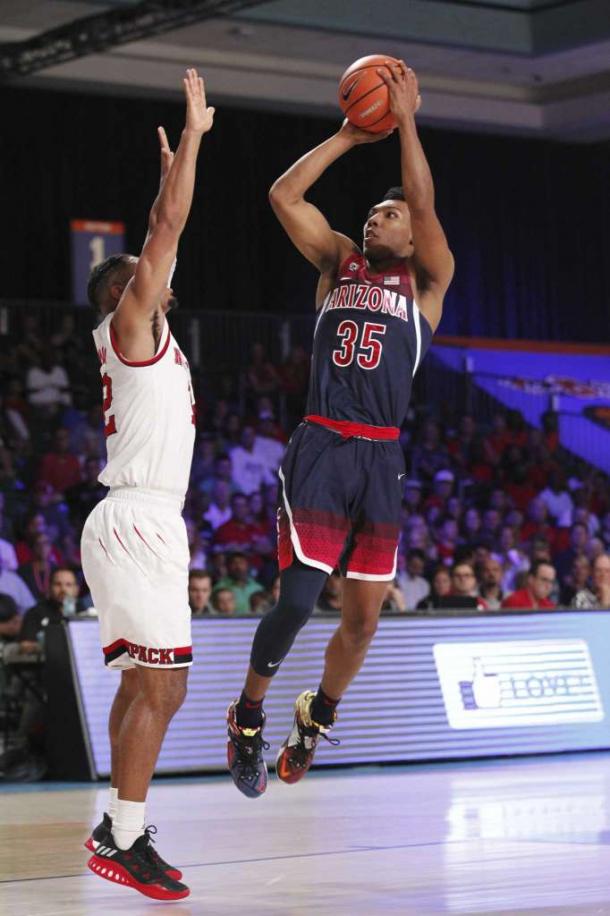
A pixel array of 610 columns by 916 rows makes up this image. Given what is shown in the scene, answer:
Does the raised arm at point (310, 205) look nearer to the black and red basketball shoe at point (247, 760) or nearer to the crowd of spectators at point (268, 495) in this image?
the black and red basketball shoe at point (247, 760)

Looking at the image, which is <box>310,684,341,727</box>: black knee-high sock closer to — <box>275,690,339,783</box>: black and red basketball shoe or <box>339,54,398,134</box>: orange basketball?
<box>275,690,339,783</box>: black and red basketball shoe

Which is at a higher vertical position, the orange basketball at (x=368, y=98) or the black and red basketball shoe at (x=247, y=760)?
the orange basketball at (x=368, y=98)

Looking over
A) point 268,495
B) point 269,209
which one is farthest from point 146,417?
point 269,209

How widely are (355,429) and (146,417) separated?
1.07 m

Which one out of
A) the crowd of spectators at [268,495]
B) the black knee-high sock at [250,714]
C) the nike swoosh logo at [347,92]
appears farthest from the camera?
the crowd of spectators at [268,495]

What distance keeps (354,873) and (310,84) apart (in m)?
15.3

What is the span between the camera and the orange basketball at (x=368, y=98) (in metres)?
5.77

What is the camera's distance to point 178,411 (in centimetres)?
517

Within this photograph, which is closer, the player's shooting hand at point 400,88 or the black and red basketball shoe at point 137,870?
the black and red basketball shoe at point 137,870

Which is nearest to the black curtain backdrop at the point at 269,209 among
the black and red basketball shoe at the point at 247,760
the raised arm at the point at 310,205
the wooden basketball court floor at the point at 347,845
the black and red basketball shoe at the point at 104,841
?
the wooden basketball court floor at the point at 347,845

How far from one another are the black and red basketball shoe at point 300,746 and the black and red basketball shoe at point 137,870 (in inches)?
48.0

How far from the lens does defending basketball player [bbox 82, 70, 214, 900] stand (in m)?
4.96

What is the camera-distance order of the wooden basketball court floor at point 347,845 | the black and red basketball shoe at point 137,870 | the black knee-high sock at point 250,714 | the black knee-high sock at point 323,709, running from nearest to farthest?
the wooden basketball court floor at point 347,845 → the black and red basketball shoe at point 137,870 → the black knee-high sock at point 250,714 → the black knee-high sock at point 323,709

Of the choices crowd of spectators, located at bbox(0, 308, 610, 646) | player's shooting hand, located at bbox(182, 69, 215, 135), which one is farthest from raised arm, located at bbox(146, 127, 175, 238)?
crowd of spectators, located at bbox(0, 308, 610, 646)
